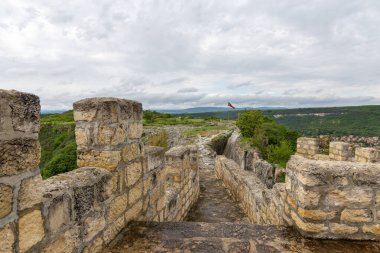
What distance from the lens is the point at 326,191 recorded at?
290 centimetres

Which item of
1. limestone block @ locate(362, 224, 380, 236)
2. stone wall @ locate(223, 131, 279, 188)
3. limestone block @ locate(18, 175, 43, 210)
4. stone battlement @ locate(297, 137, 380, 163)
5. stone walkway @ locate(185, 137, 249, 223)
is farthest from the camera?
stone wall @ locate(223, 131, 279, 188)

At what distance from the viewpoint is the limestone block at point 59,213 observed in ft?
6.16

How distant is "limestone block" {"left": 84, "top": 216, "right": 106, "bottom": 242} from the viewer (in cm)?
232

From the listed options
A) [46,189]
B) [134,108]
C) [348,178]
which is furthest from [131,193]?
[348,178]

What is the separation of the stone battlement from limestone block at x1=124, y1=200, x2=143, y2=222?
925cm

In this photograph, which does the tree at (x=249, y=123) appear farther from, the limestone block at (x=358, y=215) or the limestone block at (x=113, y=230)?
the limestone block at (x=113, y=230)

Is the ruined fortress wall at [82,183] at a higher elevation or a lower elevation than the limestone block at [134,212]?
higher

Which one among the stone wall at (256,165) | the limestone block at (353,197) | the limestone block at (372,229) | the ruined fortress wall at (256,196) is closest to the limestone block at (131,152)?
the ruined fortress wall at (256,196)

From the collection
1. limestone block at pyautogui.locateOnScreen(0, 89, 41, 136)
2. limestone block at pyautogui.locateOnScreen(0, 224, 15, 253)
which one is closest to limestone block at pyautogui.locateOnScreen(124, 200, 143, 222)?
limestone block at pyautogui.locateOnScreen(0, 224, 15, 253)

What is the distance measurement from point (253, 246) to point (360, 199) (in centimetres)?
124

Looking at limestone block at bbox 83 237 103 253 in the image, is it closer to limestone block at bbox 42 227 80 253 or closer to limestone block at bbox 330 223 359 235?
limestone block at bbox 42 227 80 253

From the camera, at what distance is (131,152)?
125 inches

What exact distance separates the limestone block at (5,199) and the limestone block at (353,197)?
9.35ft

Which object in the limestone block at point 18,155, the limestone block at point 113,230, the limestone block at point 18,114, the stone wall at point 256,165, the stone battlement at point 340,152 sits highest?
the limestone block at point 18,114
